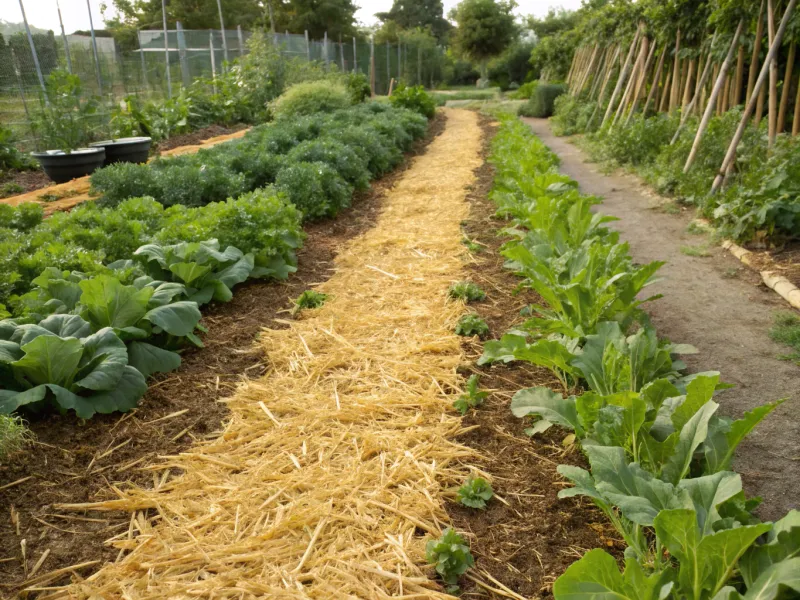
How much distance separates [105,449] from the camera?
317 cm

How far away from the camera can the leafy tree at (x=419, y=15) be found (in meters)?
71.2

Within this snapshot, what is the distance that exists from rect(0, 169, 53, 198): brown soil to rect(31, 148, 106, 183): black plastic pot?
9.6 inches

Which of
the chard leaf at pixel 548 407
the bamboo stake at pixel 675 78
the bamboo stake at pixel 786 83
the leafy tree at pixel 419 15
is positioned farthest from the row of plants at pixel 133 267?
the leafy tree at pixel 419 15

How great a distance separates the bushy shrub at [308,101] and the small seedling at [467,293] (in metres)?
11.0

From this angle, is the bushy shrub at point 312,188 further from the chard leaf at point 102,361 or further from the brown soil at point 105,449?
the chard leaf at point 102,361

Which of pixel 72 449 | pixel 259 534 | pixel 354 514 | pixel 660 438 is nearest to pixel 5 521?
pixel 72 449

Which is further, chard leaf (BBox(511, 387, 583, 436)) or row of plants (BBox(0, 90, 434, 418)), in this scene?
row of plants (BBox(0, 90, 434, 418))

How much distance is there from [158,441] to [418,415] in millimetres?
1426

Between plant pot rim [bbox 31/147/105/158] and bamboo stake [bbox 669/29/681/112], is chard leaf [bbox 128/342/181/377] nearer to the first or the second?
plant pot rim [bbox 31/147/105/158]

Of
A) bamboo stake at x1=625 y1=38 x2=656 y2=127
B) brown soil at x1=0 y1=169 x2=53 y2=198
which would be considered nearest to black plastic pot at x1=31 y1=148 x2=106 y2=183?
brown soil at x1=0 y1=169 x2=53 y2=198

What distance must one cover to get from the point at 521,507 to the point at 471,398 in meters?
0.89

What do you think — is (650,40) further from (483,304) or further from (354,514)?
(354,514)

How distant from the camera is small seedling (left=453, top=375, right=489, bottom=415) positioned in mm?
3525

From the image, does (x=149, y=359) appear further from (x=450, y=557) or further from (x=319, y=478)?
(x=450, y=557)
